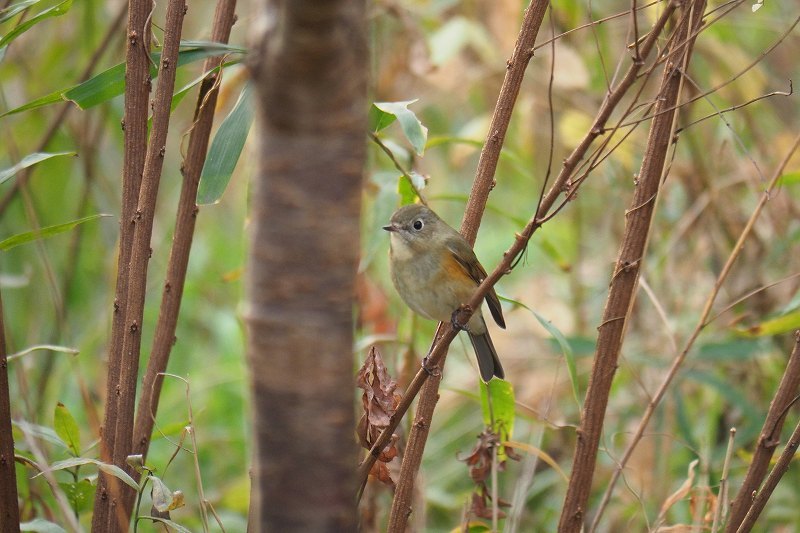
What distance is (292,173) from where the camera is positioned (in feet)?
3.50

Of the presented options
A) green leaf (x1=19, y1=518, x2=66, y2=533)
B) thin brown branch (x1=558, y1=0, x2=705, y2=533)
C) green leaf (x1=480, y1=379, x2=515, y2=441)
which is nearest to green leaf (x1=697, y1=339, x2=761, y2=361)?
green leaf (x1=480, y1=379, x2=515, y2=441)

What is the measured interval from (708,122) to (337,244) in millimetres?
4072

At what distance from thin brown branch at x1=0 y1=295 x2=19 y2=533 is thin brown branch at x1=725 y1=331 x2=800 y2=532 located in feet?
5.40

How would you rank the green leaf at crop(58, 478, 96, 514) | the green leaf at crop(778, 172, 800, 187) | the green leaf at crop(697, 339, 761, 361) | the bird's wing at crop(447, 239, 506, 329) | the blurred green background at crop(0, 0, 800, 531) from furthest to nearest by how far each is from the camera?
1. the blurred green background at crop(0, 0, 800, 531)
2. the green leaf at crop(697, 339, 761, 361)
3. the bird's wing at crop(447, 239, 506, 329)
4. the green leaf at crop(778, 172, 800, 187)
5. the green leaf at crop(58, 478, 96, 514)

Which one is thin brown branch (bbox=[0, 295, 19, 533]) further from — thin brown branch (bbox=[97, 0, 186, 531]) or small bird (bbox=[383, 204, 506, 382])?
small bird (bbox=[383, 204, 506, 382])

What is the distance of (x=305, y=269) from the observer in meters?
1.08

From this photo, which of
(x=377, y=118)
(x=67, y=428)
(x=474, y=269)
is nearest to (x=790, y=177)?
(x=474, y=269)

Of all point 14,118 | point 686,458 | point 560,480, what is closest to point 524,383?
point 560,480

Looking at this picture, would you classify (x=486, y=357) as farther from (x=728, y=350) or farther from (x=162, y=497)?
(x=162, y=497)

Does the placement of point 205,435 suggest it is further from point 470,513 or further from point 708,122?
point 708,122

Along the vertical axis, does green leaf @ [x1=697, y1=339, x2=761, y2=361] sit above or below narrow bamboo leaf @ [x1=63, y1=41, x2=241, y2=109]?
below

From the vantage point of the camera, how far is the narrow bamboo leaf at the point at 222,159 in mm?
1912

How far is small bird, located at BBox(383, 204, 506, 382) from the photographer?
9.61 feet

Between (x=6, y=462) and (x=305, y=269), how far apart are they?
1.20 metres
